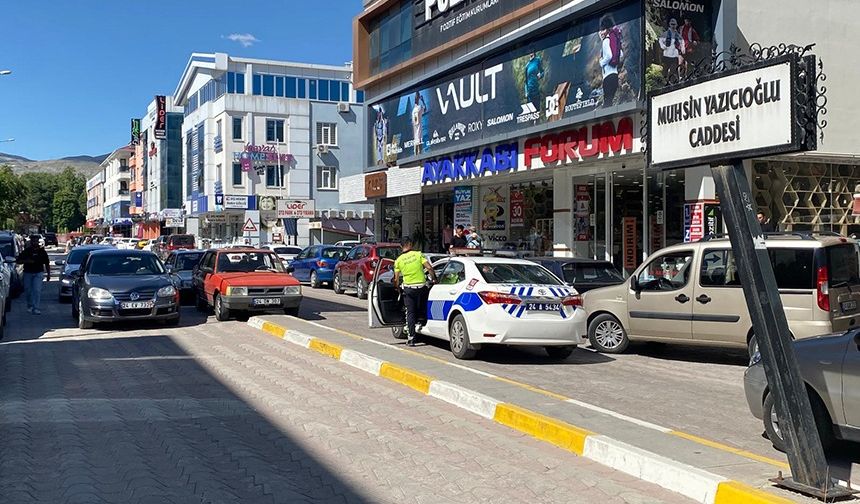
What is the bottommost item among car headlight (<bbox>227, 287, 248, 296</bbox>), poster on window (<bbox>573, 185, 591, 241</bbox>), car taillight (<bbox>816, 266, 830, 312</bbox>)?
car headlight (<bbox>227, 287, 248, 296</bbox>)

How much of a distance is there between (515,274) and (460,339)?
1.29m

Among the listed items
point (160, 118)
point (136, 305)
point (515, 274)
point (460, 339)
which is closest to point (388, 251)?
point (136, 305)

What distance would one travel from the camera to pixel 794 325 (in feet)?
34.9

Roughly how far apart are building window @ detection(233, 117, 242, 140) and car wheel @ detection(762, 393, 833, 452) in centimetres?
5582

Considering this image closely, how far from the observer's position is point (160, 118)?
7762 centimetres

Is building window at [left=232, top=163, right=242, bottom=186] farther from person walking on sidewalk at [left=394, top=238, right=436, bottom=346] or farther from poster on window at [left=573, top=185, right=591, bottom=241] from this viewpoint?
person walking on sidewalk at [left=394, top=238, right=436, bottom=346]

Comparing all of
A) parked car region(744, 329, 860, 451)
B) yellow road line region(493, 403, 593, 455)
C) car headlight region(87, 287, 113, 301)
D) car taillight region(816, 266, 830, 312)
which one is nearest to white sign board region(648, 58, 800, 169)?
parked car region(744, 329, 860, 451)

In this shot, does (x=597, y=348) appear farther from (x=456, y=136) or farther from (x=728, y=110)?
(x=456, y=136)

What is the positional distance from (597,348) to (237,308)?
25.7ft

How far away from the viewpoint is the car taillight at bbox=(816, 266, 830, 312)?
34.4ft

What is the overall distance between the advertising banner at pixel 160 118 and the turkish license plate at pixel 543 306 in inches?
2871

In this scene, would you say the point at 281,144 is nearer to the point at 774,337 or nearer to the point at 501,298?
the point at 501,298

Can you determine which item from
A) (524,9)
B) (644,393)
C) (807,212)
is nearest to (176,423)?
(644,393)

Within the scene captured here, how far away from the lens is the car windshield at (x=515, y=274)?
11664 mm
